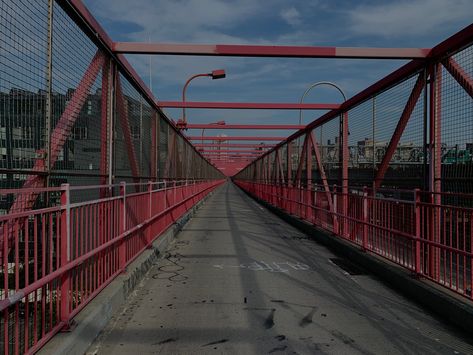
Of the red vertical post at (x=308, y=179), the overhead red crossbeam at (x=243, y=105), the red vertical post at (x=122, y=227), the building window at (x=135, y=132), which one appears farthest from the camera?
the overhead red crossbeam at (x=243, y=105)

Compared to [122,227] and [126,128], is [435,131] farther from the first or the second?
[126,128]

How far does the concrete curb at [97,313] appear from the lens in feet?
12.9

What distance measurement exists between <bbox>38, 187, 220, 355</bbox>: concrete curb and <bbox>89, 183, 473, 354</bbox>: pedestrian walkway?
121mm

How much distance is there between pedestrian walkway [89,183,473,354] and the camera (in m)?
4.64

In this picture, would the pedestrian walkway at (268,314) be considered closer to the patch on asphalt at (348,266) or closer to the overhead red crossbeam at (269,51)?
the patch on asphalt at (348,266)

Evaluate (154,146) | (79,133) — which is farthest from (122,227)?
(154,146)

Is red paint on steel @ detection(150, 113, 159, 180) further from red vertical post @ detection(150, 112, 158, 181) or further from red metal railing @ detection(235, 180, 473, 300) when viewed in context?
red metal railing @ detection(235, 180, 473, 300)

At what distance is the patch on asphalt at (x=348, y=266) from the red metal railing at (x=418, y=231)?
436 millimetres

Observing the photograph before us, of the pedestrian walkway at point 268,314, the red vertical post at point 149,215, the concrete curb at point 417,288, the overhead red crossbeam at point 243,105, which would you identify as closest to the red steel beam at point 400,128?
the concrete curb at point 417,288

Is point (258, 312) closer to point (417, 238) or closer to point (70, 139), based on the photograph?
point (417, 238)

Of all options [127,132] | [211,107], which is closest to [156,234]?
[127,132]

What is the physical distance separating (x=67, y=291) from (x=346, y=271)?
5489 mm

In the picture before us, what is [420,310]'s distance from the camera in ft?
19.6

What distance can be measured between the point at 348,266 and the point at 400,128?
271cm
